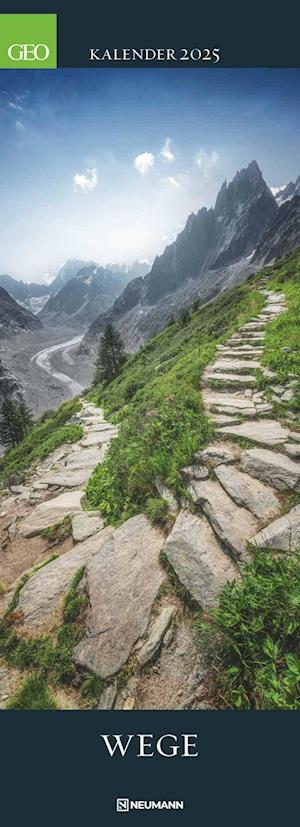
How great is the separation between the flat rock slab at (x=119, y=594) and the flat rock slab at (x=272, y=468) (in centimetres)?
181

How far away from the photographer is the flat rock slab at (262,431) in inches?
211

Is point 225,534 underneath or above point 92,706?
above

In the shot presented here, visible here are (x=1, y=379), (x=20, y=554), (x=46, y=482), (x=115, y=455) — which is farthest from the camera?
(x=1, y=379)

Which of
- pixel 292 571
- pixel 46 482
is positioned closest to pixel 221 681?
pixel 292 571

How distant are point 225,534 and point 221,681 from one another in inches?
55.5

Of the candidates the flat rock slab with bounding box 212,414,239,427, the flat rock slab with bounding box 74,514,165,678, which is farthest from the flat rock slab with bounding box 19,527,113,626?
the flat rock slab with bounding box 212,414,239,427

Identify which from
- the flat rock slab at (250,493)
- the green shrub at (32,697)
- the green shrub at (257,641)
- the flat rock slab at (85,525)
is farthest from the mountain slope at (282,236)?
the green shrub at (32,697)

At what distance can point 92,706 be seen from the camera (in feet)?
10.1

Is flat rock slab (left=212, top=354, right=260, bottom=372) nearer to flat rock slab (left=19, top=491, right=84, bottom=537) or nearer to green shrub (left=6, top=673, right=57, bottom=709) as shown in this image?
flat rock slab (left=19, top=491, right=84, bottom=537)

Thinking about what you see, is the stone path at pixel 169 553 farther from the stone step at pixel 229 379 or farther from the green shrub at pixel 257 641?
the stone step at pixel 229 379
